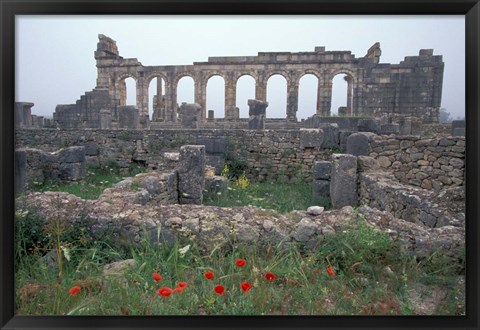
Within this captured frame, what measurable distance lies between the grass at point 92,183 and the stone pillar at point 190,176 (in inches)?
76.7

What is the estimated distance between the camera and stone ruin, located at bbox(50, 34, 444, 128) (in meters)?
21.7

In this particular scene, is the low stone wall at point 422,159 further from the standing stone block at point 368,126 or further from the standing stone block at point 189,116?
the standing stone block at point 189,116

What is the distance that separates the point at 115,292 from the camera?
2.59 m

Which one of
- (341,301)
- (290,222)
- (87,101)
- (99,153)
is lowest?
(341,301)

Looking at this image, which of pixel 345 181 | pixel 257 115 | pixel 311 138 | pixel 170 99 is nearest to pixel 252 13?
pixel 345 181

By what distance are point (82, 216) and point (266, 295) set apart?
2420mm

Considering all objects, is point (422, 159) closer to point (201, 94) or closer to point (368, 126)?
point (368, 126)

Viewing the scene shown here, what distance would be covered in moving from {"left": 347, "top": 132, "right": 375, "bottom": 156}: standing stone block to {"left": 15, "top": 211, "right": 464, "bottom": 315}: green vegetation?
196 inches

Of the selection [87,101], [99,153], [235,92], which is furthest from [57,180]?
[235,92]

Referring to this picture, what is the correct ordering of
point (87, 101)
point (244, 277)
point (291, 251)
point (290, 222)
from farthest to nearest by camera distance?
point (87, 101) < point (290, 222) < point (291, 251) < point (244, 277)

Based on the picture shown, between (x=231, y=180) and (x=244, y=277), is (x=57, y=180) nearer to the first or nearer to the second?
(x=231, y=180)

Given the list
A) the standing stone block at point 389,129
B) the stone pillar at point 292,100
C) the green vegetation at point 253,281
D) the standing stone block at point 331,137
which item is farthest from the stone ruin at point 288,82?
the green vegetation at point 253,281

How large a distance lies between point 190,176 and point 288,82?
59.6 ft

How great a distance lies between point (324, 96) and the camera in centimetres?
2384
